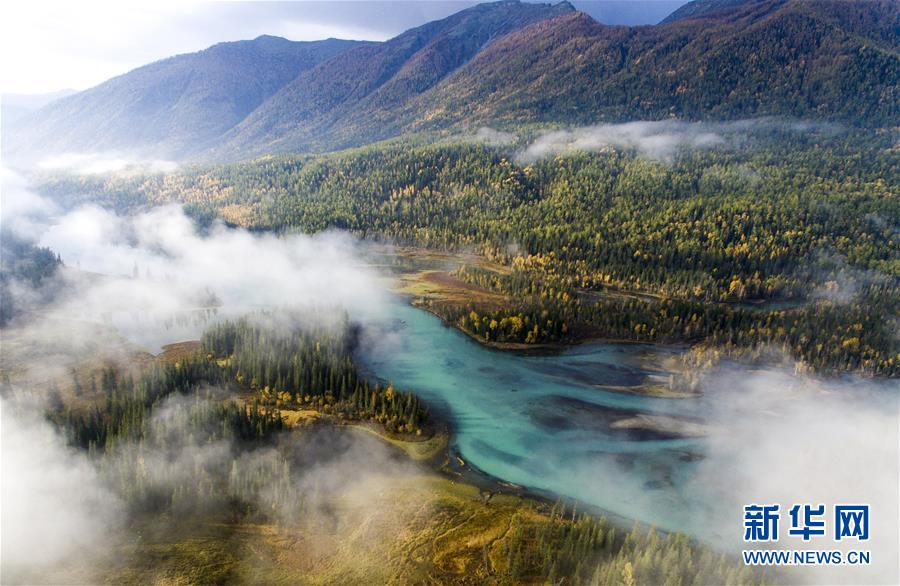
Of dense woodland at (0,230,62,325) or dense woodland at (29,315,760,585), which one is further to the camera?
dense woodland at (0,230,62,325)

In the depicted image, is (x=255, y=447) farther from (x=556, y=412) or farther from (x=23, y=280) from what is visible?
(x=23, y=280)

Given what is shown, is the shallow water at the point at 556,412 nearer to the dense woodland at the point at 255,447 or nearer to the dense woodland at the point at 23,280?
the dense woodland at the point at 255,447

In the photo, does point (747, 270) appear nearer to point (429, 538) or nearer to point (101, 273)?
point (429, 538)

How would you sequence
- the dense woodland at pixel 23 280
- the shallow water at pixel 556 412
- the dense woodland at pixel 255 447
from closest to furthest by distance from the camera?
1. the dense woodland at pixel 255 447
2. the shallow water at pixel 556 412
3. the dense woodland at pixel 23 280

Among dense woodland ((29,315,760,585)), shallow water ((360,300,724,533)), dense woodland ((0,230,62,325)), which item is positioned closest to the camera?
dense woodland ((29,315,760,585))

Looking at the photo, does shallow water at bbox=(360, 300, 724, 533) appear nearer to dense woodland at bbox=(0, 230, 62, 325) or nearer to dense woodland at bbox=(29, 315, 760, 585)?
dense woodland at bbox=(29, 315, 760, 585)

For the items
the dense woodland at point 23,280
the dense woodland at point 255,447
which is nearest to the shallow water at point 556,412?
the dense woodland at point 255,447

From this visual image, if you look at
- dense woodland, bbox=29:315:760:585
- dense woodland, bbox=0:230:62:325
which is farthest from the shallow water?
dense woodland, bbox=0:230:62:325

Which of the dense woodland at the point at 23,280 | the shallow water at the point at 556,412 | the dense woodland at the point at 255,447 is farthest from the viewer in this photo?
the dense woodland at the point at 23,280

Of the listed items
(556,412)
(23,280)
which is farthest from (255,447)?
(23,280)

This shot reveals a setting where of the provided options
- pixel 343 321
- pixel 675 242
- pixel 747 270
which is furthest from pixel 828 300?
pixel 343 321

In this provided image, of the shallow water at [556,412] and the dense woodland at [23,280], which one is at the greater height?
the dense woodland at [23,280]
